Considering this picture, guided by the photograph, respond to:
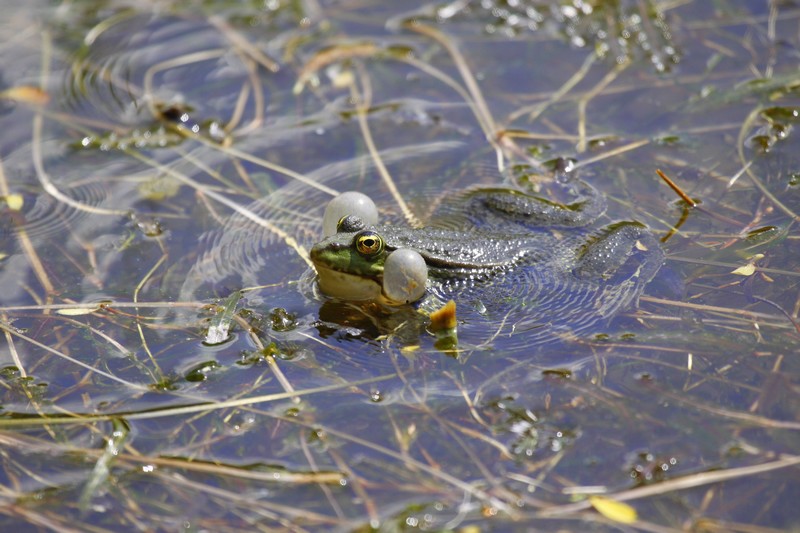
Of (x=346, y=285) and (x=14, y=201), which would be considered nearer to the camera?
(x=346, y=285)

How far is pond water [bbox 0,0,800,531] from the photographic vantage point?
3.23 m

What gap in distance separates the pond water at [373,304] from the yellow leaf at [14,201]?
88 millimetres

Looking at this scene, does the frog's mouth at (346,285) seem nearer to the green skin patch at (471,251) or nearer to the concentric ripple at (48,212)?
the green skin patch at (471,251)

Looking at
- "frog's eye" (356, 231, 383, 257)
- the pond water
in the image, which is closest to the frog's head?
"frog's eye" (356, 231, 383, 257)

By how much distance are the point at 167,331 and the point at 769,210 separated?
3.25 m

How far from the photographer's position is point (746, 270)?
4.17 m

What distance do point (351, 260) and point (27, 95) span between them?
10.4 feet

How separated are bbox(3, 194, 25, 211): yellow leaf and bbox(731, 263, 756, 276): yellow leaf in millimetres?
4019

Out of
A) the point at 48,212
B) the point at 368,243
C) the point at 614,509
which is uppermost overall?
the point at 368,243

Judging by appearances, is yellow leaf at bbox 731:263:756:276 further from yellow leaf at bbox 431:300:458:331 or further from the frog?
yellow leaf at bbox 431:300:458:331

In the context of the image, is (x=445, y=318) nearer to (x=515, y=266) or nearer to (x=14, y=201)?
(x=515, y=266)

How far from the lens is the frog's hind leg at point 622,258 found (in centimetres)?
417

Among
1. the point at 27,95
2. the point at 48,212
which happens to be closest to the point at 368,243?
the point at 48,212

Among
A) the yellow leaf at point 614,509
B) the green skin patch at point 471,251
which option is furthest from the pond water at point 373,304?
the green skin patch at point 471,251
